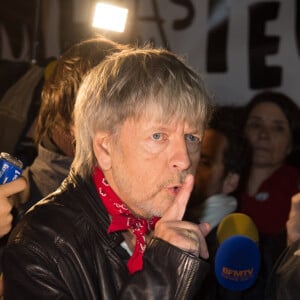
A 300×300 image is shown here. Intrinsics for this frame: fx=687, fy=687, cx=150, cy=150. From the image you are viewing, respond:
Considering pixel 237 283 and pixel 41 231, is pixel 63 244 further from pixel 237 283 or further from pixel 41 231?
pixel 237 283

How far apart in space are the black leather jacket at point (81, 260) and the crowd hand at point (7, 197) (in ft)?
0.47

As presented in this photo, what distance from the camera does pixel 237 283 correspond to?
2135 mm

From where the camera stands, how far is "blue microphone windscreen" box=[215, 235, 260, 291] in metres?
2.13

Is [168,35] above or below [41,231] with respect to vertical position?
above

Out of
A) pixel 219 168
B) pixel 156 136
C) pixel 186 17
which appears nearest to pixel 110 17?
pixel 186 17

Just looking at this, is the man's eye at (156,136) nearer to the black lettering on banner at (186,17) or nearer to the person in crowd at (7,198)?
the person in crowd at (7,198)

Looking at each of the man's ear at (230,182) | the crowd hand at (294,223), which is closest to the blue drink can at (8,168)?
the crowd hand at (294,223)

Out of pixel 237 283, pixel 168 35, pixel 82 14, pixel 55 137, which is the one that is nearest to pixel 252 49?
pixel 168 35

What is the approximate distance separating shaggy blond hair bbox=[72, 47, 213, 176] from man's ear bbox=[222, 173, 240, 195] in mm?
1568

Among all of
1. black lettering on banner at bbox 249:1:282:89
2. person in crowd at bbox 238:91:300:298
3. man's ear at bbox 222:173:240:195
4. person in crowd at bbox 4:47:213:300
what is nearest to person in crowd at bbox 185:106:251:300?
man's ear at bbox 222:173:240:195

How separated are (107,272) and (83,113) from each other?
436mm

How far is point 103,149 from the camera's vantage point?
184 cm

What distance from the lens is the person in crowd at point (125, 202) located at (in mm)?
1631

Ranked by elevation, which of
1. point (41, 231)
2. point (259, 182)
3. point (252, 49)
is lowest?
point (259, 182)
